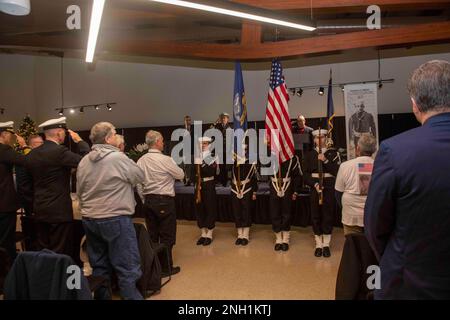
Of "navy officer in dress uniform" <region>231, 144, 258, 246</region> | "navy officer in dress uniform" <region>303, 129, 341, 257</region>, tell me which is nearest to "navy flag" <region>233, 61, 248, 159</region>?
"navy officer in dress uniform" <region>231, 144, 258, 246</region>

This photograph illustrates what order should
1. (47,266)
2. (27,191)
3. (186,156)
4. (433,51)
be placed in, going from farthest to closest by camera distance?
(186,156)
(433,51)
(27,191)
(47,266)

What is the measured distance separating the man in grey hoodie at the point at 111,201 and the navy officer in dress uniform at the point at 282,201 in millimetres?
2631

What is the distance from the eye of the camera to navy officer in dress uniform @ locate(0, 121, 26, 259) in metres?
3.38

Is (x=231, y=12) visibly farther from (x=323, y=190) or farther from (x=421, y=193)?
(x=323, y=190)

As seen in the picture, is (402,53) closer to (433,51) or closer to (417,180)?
(433,51)

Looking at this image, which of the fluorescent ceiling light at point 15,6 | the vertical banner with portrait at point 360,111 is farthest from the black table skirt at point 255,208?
the fluorescent ceiling light at point 15,6

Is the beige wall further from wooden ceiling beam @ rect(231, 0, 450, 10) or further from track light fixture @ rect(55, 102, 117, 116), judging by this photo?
wooden ceiling beam @ rect(231, 0, 450, 10)

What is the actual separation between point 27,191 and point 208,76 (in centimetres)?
639

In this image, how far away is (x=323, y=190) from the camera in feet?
16.0

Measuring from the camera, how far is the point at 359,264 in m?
2.53

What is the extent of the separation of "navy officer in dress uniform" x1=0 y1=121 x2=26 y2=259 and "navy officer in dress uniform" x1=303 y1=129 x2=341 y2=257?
3.68m

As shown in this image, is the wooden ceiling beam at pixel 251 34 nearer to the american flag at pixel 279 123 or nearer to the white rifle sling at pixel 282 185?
the american flag at pixel 279 123
